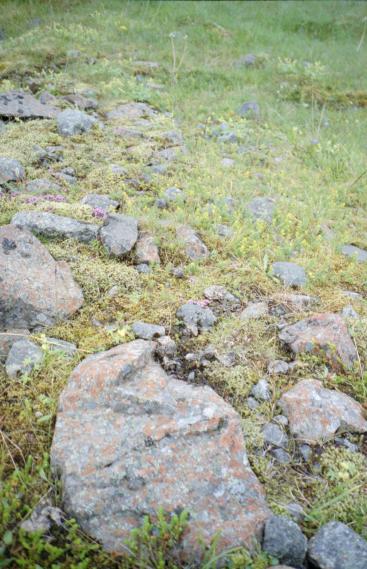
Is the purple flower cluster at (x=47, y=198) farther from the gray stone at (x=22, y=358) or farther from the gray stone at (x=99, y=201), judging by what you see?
the gray stone at (x=22, y=358)

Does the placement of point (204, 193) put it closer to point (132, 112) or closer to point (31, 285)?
point (31, 285)

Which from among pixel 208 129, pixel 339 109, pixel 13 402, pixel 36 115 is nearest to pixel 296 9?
pixel 339 109

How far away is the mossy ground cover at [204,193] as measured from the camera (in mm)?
2787

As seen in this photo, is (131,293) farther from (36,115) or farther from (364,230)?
(36,115)

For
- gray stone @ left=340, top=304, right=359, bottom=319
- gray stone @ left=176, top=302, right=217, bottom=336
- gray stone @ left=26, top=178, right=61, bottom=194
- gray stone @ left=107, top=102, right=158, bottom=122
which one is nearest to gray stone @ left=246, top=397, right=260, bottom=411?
gray stone @ left=176, top=302, right=217, bottom=336

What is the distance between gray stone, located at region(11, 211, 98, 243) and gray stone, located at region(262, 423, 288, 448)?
96.8 inches

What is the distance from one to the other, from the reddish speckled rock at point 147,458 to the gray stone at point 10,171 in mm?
3158

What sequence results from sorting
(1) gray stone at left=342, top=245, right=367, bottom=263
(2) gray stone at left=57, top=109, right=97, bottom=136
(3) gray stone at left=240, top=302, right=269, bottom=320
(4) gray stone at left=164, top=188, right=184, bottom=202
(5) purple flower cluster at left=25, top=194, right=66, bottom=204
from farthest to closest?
(2) gray stone at left=57, top=109, right=97, bottom=136 → (4) gray stone at left=164, top=188, right=184, bottom=202 → (1) gray stone at left=342, top=245, right=367, bottom=263 → (5) purple flower cluster at left=25, top=194, right=66, bottom=204 → (3) gray stone at left=240, top=302, right=269, bottom=320

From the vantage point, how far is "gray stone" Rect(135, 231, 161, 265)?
4.44m

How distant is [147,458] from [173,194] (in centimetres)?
362

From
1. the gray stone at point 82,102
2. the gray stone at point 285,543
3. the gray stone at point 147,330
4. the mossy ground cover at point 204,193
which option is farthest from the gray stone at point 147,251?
the gray stone at point 82,102

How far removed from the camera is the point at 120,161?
20.4 ft

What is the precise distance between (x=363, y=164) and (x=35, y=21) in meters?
10.1

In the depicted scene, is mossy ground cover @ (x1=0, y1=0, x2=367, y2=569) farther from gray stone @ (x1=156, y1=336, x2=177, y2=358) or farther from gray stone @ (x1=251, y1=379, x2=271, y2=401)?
gray stone @ (x1=156, y1=336, x2=177, y2=358)
